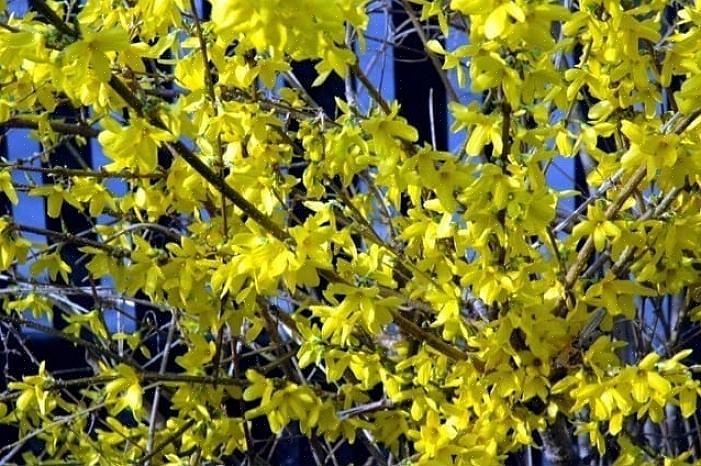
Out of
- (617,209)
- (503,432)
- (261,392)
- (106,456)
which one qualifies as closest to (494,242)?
(617,209)

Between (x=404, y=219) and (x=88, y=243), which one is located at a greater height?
(x=88, y=243)

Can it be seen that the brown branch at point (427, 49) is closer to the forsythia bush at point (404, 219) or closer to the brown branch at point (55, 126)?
the forsythia bush at point (404, 219)

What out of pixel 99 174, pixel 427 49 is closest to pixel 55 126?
pixel 99 174

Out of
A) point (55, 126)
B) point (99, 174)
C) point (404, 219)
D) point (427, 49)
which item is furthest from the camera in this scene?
point (427, 49)

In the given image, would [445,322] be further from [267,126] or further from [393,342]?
[393,342]

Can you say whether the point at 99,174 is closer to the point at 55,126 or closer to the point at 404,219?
the point at 55,126

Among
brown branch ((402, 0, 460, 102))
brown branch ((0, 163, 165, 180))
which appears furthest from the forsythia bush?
brown branch ((402, 0, 460, 102))

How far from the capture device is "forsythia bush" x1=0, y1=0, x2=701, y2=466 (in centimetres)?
161

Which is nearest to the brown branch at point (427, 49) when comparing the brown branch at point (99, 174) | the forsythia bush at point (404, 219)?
the forsythia bush at point (404, 219)

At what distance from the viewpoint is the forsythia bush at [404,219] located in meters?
1.61

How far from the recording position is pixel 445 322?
1898mm

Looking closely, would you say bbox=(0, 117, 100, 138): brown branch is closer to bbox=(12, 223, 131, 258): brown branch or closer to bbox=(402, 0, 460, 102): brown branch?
bbox=(12, 223, 131, 258): brown branch

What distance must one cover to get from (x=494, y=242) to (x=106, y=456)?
43.5 inches

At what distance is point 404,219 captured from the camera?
7.32 feet
